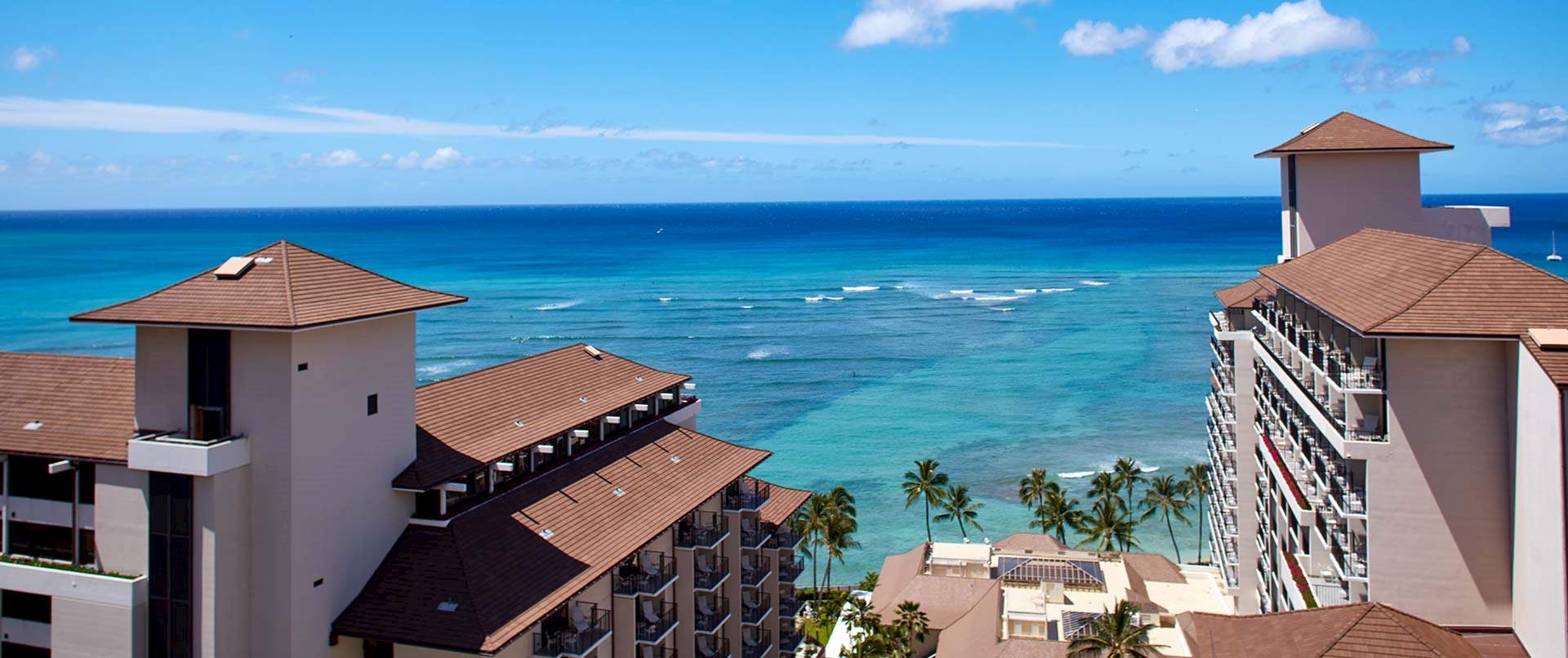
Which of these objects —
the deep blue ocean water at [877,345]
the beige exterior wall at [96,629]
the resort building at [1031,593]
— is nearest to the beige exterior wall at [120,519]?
the beige exterior wall at [96,629]

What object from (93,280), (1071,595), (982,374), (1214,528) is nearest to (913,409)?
(982,374)

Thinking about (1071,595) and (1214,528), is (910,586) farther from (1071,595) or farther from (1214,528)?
(1214,528)

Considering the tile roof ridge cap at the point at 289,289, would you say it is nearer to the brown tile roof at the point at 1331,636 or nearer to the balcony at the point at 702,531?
the balcony at the point at 702,531

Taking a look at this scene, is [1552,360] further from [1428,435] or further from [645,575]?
[645,575]

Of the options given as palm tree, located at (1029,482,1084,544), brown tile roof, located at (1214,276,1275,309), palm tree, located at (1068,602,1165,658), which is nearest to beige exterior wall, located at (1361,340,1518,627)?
palm tree, located at (1068,602,1165,658)

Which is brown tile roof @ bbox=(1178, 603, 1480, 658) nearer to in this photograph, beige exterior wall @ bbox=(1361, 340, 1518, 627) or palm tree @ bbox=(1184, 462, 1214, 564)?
beige exterior wall @ bbox=(1361, 340, 1518, 627)
